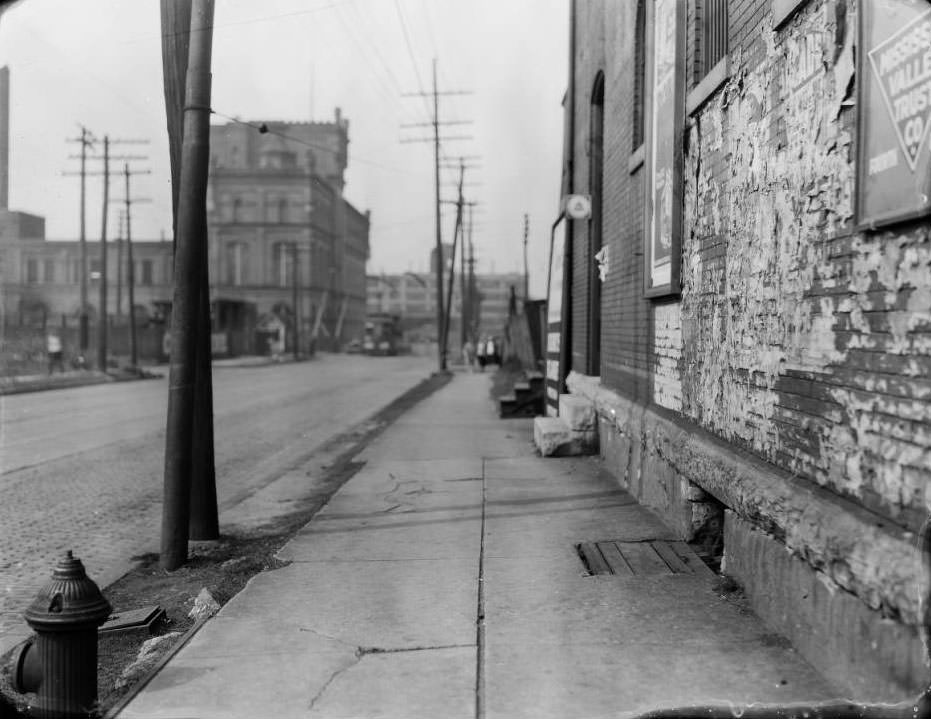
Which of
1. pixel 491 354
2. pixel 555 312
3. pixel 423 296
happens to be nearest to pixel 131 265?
pixel 491 354

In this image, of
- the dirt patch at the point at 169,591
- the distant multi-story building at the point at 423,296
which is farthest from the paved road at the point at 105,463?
the distant multi-story building at the point at 423,296

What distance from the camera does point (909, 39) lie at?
356 cm

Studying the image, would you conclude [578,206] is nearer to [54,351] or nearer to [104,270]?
[104,270]

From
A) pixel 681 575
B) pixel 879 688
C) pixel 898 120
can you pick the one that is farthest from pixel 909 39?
pixel 681 575

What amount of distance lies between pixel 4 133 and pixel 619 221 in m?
7.25

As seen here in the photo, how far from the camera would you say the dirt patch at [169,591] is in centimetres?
470

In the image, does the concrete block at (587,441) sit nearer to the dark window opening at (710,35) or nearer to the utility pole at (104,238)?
the dark window opening at (710,35)

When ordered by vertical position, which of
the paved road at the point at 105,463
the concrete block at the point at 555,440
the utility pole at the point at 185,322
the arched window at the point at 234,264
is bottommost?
the paved road at the point at 105,463

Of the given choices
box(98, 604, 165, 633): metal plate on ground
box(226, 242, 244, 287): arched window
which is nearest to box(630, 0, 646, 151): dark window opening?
box(98, 604, 165, 633): metal plate on ground

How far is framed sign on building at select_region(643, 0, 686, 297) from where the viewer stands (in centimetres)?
768

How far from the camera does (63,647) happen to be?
160 inches

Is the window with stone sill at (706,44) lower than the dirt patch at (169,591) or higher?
higher

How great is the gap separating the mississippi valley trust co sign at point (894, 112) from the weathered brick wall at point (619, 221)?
→ 5.04 m

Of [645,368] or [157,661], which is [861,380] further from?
[645,368]
